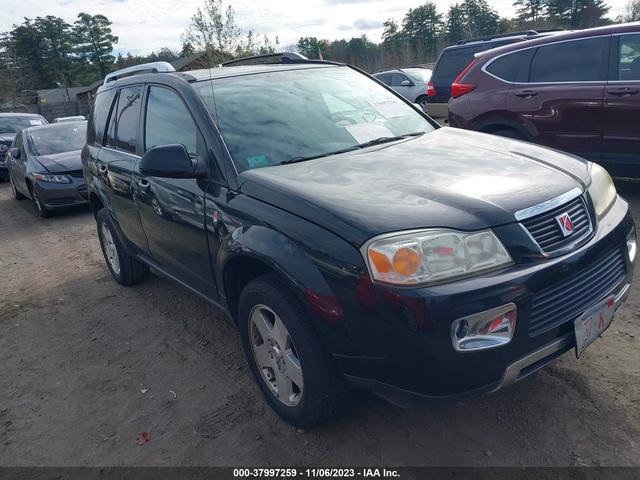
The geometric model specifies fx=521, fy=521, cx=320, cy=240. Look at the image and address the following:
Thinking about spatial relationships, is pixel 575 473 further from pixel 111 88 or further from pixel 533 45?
pixel 533 45

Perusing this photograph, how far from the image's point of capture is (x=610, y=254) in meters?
2.50

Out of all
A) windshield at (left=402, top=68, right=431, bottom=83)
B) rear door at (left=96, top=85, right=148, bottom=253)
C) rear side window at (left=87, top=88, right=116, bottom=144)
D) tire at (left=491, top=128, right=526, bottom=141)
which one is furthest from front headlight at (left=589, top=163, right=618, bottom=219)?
windshield at (left=402, top=68, right=431, bottom=83)

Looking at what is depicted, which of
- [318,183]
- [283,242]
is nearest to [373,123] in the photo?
[318,183]

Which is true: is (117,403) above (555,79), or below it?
below

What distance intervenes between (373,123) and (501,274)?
5.47ft

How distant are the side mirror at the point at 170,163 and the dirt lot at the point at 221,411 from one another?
1329 millimetres

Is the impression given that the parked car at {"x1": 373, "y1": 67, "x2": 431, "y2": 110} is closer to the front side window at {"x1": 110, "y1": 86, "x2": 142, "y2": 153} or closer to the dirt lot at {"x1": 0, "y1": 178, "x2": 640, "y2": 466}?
the front side window at {"x1": 110, "y1": 86, "x2": 142, "y2": 153}

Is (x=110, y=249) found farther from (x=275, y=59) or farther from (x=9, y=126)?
(x=9, y=126)

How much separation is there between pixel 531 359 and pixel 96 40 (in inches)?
3044

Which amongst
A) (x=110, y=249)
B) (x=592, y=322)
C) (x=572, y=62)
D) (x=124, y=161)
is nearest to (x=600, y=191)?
(x=592, y=322)

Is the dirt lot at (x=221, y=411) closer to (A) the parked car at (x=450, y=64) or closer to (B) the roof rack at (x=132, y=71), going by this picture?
(B) the roof rack at (x=132, y=71)

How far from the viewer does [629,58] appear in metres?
5.34

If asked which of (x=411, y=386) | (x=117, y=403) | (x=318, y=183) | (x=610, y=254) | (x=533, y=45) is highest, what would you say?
(x=533, y=45)

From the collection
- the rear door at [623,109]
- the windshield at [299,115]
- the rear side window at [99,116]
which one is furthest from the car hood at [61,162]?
the rear door at [623,109]
